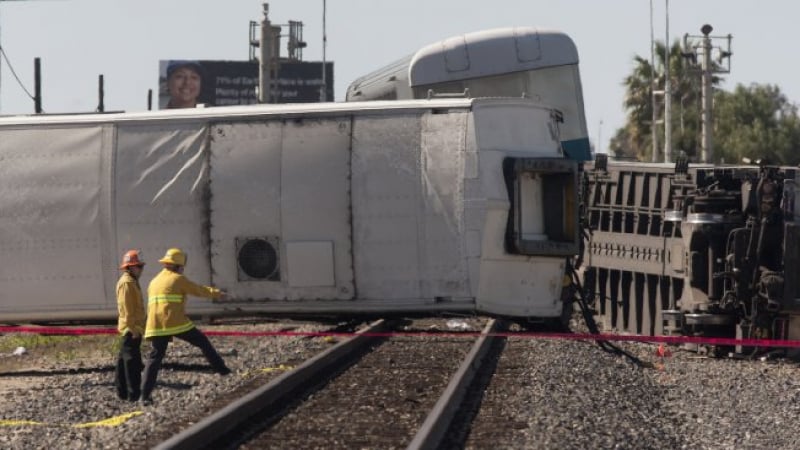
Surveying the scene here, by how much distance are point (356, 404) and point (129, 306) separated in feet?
8.26

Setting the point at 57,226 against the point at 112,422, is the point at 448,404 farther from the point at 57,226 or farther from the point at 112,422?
the point at 57,226

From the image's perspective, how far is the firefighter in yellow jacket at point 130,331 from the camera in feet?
48.3

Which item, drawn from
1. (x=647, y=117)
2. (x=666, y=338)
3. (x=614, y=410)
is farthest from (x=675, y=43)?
(x=614, y=410)

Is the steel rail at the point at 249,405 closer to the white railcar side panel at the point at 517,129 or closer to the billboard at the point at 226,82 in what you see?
the white railcar side panel at the point at 517,129

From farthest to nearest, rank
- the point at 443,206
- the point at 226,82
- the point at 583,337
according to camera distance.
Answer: the point at 226,82, the point at 583,337, the point at 443,206

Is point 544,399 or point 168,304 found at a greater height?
point 168,304

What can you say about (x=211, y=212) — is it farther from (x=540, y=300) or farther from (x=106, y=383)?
(x=540, y=300)

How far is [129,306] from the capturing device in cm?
1495

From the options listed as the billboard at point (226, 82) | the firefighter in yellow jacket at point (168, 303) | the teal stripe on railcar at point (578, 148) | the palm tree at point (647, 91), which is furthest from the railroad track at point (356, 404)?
the billboard at point (226, 82)

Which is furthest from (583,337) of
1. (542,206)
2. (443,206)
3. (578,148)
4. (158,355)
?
(578,148)

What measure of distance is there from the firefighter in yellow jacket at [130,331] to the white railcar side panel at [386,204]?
266cm

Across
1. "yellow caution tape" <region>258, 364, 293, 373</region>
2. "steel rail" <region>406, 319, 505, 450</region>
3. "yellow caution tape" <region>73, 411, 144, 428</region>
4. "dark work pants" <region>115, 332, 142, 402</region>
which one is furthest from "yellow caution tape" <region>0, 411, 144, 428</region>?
"yellow caution tape" <region>258, 364, 293, 373</region>

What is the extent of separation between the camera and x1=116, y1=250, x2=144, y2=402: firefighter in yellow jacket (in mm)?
14719

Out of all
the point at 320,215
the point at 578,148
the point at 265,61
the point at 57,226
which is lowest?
the point at 57,226
